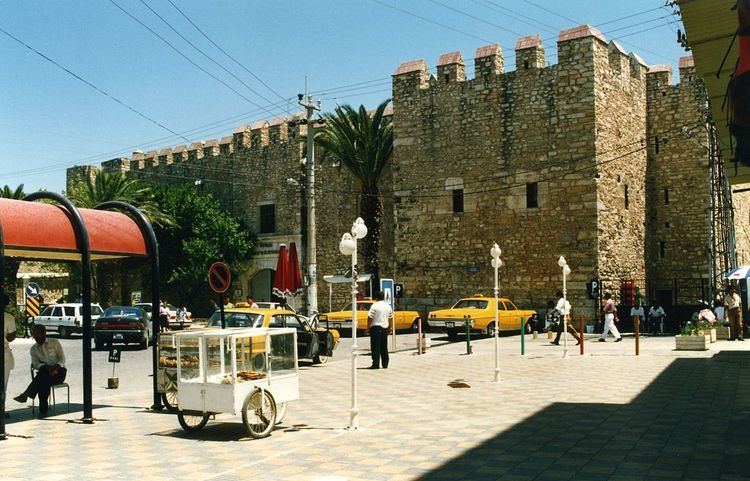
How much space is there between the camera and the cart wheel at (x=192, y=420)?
373 inches

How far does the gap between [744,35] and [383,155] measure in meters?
27.1

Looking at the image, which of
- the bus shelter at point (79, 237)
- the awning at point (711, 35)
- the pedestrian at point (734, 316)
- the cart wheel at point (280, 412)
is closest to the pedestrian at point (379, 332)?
the bus shelter at point (79, 237)

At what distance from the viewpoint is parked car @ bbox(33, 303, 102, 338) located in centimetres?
2950

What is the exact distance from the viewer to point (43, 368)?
450 inches

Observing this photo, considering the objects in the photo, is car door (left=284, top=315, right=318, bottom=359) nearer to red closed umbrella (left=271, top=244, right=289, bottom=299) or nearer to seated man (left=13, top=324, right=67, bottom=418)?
red closed umbrella (left=271, top=244, right=289, bottom=299)

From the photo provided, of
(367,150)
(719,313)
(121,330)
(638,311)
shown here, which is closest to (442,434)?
(121,330)

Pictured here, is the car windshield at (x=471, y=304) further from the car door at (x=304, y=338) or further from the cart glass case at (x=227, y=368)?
the cart glass case at (x=227, y=368)

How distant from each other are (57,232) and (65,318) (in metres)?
20.4

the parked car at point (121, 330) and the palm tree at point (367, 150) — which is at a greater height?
the palm tree at point (367, 150)

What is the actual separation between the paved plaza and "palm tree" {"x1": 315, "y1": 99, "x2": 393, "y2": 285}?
1656 centimetres

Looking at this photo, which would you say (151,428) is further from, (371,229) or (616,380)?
(371,229)

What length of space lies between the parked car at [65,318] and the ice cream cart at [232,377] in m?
21.5

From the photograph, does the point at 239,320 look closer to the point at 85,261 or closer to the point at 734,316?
the point at 85,261

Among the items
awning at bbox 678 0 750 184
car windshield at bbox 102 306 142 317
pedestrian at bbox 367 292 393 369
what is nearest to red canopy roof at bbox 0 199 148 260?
pedestrian at bbox 367 292 393 369
